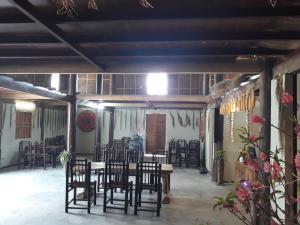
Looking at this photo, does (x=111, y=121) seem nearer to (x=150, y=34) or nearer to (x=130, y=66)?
→ (x=130, y=66)

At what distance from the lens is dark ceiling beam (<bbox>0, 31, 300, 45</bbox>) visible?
108 inches

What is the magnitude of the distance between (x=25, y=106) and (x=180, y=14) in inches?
398

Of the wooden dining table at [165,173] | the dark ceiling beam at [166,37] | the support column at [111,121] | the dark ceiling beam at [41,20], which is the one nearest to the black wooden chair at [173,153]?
the support column at [111,121]

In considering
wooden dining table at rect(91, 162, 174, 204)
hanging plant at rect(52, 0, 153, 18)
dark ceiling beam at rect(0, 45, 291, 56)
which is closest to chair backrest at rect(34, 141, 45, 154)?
wooden dining table at rect(91, 162, 174, 204)

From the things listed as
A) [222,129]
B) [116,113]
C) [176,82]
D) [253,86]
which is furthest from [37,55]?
[116,113]

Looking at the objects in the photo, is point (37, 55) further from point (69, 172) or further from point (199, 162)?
point (199, 162)

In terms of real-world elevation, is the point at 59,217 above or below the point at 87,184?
below

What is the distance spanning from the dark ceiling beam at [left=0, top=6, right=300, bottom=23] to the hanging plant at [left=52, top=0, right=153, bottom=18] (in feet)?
0.25

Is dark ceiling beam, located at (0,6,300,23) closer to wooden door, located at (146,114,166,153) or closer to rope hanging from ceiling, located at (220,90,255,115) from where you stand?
rope hanging from ceiling, located at (220,90,255,115)

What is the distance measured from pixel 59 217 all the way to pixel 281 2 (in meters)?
4.48

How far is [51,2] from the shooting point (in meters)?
2.25

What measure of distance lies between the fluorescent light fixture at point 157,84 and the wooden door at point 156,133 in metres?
1.24

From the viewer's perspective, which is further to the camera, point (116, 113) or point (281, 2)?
point (116, 113)

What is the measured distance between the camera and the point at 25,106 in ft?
36.8
